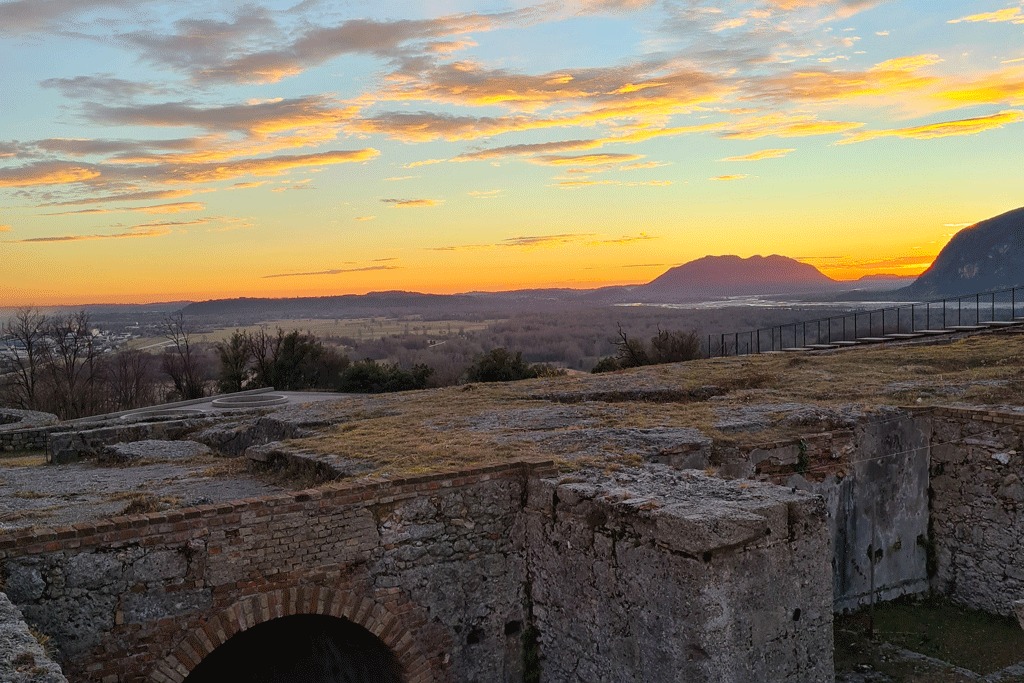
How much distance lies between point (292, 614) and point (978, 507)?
8.90 m

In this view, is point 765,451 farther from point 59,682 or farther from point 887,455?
point 59,682

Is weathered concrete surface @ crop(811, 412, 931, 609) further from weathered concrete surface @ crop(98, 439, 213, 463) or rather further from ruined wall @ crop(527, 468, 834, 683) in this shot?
weathered concrete surface @ crop(98, 439, 213, 463)

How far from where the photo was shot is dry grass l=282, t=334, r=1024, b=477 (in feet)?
32.6

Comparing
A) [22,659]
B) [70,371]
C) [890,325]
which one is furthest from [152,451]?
[890,325]

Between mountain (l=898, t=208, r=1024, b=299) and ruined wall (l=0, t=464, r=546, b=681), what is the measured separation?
211 feet

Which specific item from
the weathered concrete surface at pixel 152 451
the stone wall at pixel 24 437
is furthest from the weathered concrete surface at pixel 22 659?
the stone wall at pixel 24 437

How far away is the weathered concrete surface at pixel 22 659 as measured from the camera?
4543 mm

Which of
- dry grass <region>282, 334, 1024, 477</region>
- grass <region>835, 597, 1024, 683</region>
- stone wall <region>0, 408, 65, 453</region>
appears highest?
dry grass <region>282, 334, 1024, 477</region>

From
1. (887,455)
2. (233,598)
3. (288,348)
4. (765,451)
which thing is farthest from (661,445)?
(288,348)

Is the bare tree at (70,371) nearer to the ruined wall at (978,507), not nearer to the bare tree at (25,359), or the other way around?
the bare tree at (25,359)

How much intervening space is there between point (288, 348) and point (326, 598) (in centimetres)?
3121

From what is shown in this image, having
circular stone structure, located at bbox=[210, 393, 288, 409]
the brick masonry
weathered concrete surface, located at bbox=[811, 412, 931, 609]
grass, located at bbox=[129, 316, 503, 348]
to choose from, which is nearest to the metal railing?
weathered concrete surface, located at bbox=[811, 412, 931, 609]

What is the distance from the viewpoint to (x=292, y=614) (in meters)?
7.39

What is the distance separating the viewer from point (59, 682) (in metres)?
4.54
